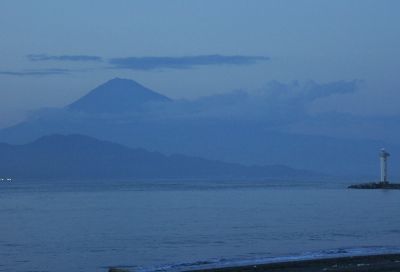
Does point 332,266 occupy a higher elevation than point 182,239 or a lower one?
higher

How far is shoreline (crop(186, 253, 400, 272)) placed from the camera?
18234mm

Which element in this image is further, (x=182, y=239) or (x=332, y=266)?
(x=182, y=239)

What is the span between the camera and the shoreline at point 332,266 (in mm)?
18234

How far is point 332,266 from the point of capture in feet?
63.3

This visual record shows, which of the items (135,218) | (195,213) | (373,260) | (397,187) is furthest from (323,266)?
(397,187)

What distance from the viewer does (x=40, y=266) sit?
85.1ft

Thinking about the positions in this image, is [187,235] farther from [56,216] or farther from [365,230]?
[56,216]

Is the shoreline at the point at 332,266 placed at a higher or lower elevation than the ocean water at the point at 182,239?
higher

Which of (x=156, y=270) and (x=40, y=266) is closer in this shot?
(x=156, y=270)

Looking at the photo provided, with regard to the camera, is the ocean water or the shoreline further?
the ocean water

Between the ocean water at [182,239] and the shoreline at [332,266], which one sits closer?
the shoreline at [332,266]

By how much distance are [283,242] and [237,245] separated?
7.50 feet

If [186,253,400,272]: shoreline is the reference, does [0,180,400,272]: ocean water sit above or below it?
below

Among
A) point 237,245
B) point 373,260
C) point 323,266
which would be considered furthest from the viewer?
point 237,245
